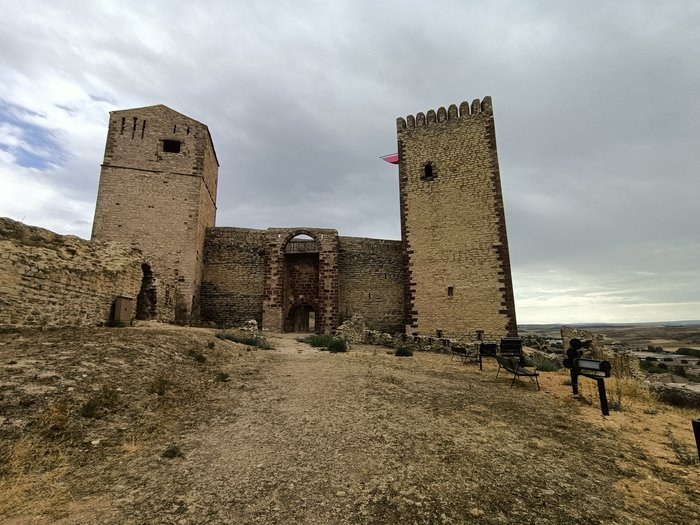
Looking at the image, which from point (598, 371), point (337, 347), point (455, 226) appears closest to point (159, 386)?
point (337, 347)

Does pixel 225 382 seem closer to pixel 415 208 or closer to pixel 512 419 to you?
pixel 512 419

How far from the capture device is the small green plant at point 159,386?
5262 mm

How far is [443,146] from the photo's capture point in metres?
17.4

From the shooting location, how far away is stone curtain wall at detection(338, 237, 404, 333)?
60.3ft

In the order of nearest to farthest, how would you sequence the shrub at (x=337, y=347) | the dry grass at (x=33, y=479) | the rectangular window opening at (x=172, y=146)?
the dry grass at (x=33, y=479) → the shrub at (x=337, y=347) → the rectangular window opening at (x=172, y=146)

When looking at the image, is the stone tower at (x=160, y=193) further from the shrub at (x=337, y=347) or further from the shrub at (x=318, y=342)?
the shrub at (x=337, y=347)

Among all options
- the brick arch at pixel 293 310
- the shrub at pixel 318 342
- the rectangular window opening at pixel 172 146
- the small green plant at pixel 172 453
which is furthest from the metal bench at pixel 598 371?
the rectangular window opening at pixel 172 146

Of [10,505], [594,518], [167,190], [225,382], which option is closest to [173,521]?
[10,505]

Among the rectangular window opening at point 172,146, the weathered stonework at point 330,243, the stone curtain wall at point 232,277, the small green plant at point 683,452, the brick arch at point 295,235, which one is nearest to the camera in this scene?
the small green plant at point 683,452

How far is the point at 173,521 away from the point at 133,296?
10.7 metres

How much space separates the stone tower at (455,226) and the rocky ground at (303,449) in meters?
8.67

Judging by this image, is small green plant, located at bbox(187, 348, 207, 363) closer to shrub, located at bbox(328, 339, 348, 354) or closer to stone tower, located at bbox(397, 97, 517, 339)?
shrub, located at bbox(328, 339, 348, 354)

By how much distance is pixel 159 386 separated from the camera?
541 cm

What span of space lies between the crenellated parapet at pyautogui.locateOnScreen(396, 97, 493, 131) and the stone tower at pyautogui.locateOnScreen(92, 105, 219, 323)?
10.9m
